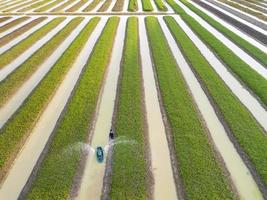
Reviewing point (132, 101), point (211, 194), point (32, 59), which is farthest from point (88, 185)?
point (32, 59)

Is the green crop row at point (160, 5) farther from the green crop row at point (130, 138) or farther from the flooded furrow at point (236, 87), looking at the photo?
the green crop row at point (130, 138)

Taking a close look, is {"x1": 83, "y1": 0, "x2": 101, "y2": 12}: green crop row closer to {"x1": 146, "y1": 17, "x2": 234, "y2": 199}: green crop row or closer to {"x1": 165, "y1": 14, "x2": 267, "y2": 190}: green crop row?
{"x1": 165, "y1": 14, "x2": 267, "y2": 190}: green crop row

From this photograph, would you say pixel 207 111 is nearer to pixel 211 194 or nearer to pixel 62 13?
pixel 211 194

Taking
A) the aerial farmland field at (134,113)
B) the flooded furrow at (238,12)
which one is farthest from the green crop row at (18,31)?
the flooded furrow at (238,12)

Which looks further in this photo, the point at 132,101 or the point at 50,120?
the point at 132,101

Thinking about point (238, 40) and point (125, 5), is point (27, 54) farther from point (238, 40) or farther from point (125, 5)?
point (125, 5)
